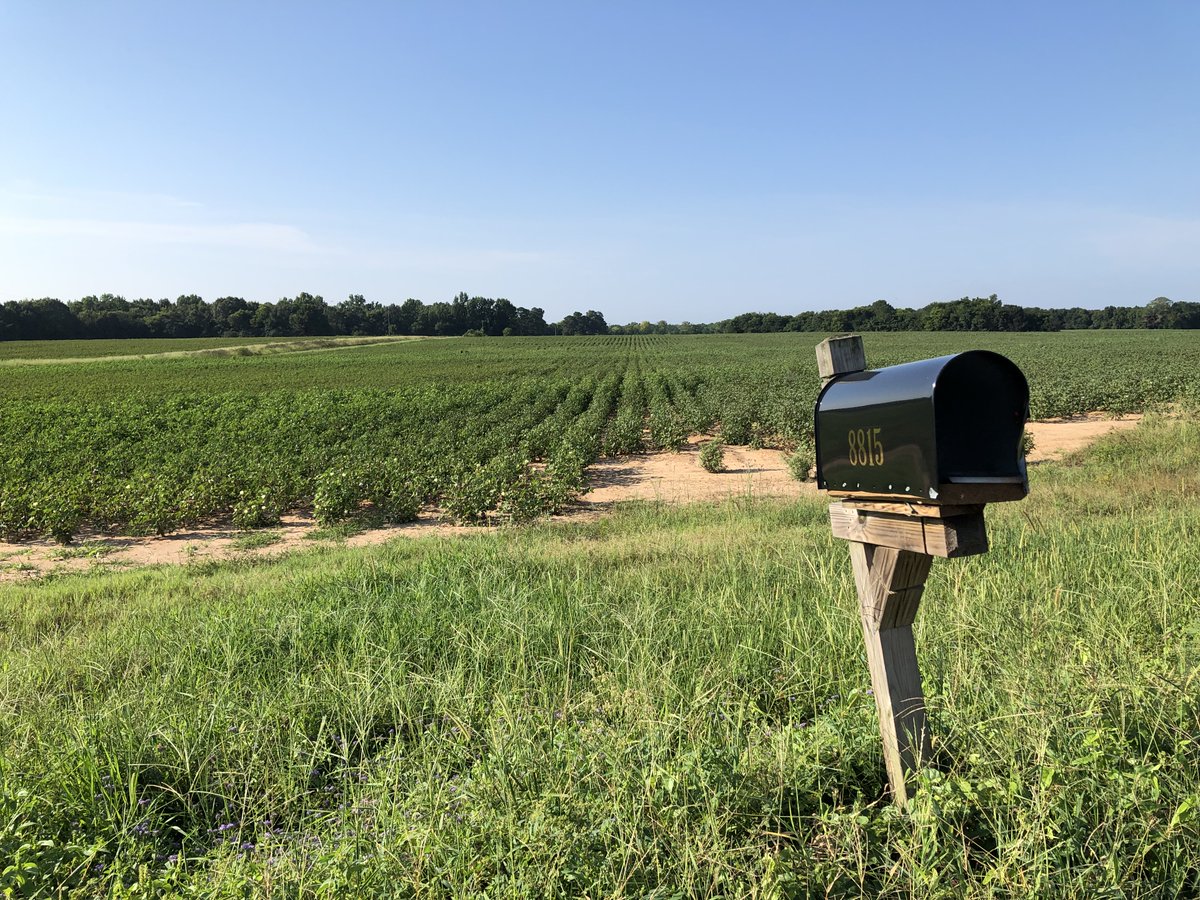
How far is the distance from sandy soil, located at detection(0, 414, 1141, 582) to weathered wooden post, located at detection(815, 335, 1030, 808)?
7976mm

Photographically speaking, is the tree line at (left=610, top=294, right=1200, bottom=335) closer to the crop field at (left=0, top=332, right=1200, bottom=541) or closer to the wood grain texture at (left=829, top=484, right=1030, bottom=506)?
the crop field at (left=0, top=332, right=1200, bottom=541)

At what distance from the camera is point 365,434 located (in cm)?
1780

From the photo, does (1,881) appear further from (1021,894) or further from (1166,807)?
(1166,807)

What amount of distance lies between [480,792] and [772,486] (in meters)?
10.6

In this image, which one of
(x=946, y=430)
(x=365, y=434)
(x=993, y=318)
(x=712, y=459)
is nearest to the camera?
(x=946, y=430)

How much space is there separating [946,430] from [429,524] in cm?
962

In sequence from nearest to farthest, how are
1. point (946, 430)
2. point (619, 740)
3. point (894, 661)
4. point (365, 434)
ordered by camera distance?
point (946, 430)
point (894, 661)
point (619, 740)
point (365, 434)

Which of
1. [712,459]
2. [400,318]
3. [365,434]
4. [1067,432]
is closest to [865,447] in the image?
[712,459]

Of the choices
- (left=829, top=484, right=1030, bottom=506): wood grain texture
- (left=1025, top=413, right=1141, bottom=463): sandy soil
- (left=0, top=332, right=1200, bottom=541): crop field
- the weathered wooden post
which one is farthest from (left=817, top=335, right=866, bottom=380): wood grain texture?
(left=1025, top=413, right=1141, bottom=463): sandy soil

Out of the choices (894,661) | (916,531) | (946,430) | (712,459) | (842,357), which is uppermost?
(842,357)

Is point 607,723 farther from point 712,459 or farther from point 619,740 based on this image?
point 712,459

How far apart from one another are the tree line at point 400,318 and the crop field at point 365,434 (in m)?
68.9

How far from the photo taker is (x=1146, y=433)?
12641 mm

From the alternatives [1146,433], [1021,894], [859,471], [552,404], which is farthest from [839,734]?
[552,404]
